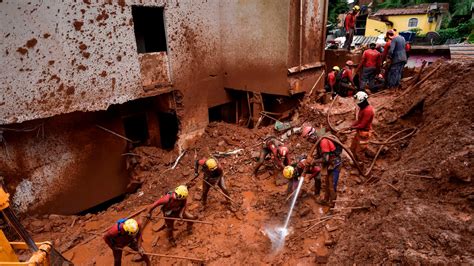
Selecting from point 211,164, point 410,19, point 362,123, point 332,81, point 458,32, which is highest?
point 410,19

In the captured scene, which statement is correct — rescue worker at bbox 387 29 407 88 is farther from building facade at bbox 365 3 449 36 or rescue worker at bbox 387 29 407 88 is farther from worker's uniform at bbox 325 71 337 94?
building facade at bbox 365 3 449 36

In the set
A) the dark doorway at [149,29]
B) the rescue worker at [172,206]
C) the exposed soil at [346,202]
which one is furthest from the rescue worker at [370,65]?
the rescue worker at [172,206]

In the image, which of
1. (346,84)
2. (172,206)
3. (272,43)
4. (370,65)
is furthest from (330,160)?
(346,84)

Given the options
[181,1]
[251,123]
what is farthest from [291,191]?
[181,1]

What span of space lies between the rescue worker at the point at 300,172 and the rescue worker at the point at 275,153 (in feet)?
2.67

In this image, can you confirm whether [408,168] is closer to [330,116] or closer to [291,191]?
[291,191]

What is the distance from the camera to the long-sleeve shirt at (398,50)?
8273mm

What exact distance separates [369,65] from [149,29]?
23.1 feet

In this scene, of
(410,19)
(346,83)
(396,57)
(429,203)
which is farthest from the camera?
(410,19)

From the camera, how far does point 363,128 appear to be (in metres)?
6.30

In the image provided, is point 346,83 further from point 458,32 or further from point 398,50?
point 458,32

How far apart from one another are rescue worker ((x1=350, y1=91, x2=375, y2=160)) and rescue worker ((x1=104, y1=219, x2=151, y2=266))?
16.4 feet

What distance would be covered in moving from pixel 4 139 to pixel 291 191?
6172 millimetres

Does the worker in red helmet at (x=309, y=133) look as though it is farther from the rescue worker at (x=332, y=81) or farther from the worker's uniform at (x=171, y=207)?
the worker's uniform at (x=171, y=207)
